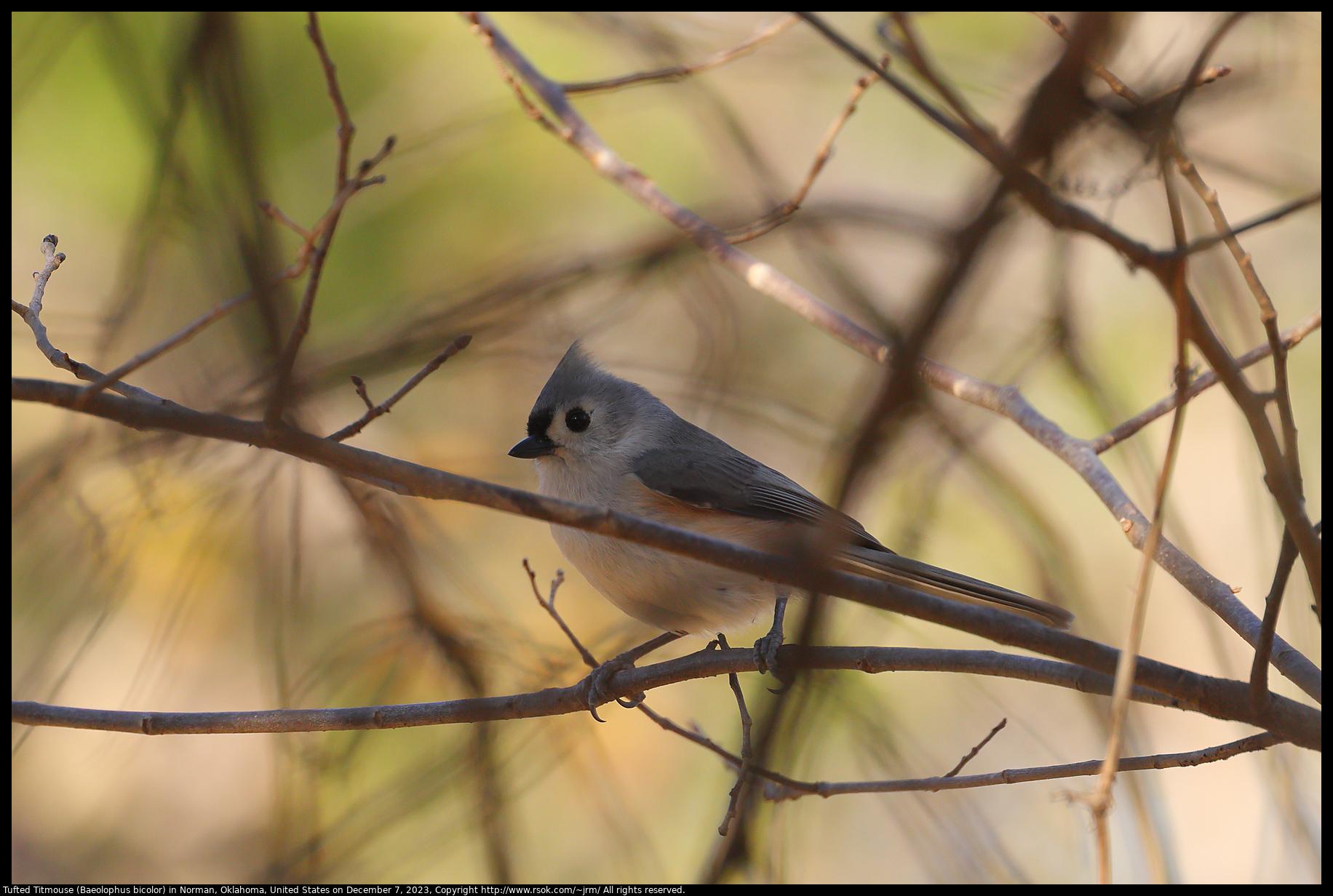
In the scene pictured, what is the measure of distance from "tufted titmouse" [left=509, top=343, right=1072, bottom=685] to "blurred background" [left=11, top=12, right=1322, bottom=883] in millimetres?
140

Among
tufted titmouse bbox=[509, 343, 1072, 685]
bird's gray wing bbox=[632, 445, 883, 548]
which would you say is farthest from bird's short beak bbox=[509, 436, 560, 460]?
bird's gray wing bbox=[632, 445, 883, 548]

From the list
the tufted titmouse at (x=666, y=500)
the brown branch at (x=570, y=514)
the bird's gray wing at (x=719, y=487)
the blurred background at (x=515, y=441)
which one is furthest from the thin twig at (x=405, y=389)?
the bird's gray wing at (x=719, y=487)

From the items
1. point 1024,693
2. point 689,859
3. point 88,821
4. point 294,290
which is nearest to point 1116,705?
point 689,859

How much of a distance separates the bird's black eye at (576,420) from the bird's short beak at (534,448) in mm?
67

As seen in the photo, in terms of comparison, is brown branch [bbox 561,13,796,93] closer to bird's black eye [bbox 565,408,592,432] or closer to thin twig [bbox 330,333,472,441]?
bird's black eye [bbox 565,408,592,432]

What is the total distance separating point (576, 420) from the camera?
2508 millimetres

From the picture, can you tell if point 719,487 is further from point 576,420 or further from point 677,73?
point 677,73

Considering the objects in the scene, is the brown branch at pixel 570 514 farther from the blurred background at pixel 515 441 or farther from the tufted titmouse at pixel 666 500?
the tufted titmouse at pixel 666 500

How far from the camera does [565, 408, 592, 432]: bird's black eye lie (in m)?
2.50

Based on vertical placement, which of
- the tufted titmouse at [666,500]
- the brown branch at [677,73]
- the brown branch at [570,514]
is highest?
the brown branch at [677,73]

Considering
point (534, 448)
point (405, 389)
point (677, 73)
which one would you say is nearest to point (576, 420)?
point (534, 448)

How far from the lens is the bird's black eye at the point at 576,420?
250cm

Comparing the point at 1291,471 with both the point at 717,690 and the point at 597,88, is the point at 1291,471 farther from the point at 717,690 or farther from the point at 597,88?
the point at 717,690

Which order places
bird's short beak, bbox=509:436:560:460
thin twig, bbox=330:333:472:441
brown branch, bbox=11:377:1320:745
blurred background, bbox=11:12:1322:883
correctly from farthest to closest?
bird's short beak, bbox=509:436:560:460
blurred background, bbox=11:12:1322:883
thin twig, bbox=330:333:472:441
brown branch, bbox=11:377:1320:745
